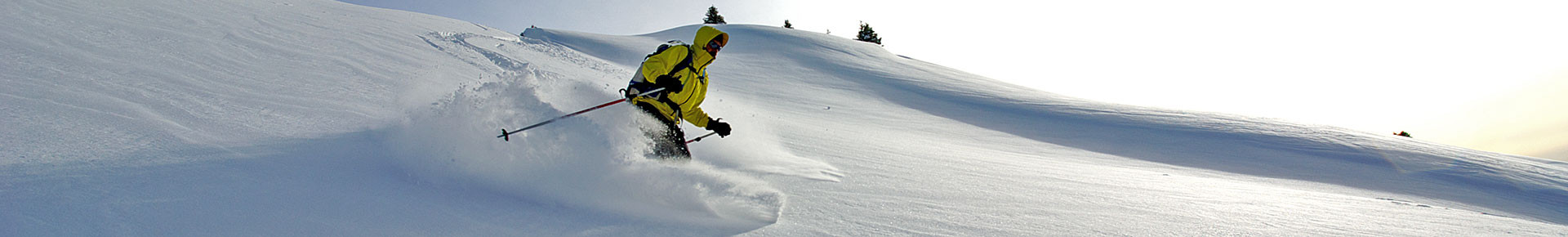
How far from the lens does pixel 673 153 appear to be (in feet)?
13.2

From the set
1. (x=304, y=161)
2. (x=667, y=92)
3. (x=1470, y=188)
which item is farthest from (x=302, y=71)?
(x=1470, y=188)

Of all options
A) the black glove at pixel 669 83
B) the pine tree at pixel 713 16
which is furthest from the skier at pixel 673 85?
the pine tree at pixel 713 16

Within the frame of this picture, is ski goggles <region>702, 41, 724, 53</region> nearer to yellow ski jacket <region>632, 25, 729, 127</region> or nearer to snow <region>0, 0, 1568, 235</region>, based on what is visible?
yellow ski jacket <region>632, 25, 729, 127</region>

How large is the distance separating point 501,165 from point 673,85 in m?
1.21

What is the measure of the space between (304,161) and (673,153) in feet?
6.08

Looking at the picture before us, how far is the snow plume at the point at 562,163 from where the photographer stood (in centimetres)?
282

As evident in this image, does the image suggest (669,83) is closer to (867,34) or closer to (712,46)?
(712,46)

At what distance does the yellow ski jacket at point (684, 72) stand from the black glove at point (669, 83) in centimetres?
8

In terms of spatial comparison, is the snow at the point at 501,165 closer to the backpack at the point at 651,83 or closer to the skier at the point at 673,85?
the skier at the point at 673,85

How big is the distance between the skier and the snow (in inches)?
14.0

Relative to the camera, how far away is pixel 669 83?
13.1 feet

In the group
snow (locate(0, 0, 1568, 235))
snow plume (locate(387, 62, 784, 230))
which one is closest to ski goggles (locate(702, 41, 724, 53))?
snow plume (locate(387, 62, 784, 230))

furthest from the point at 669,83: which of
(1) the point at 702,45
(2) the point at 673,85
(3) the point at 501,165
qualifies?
(3) the point at 501,165

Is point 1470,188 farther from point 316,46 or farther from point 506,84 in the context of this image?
point 316,46
